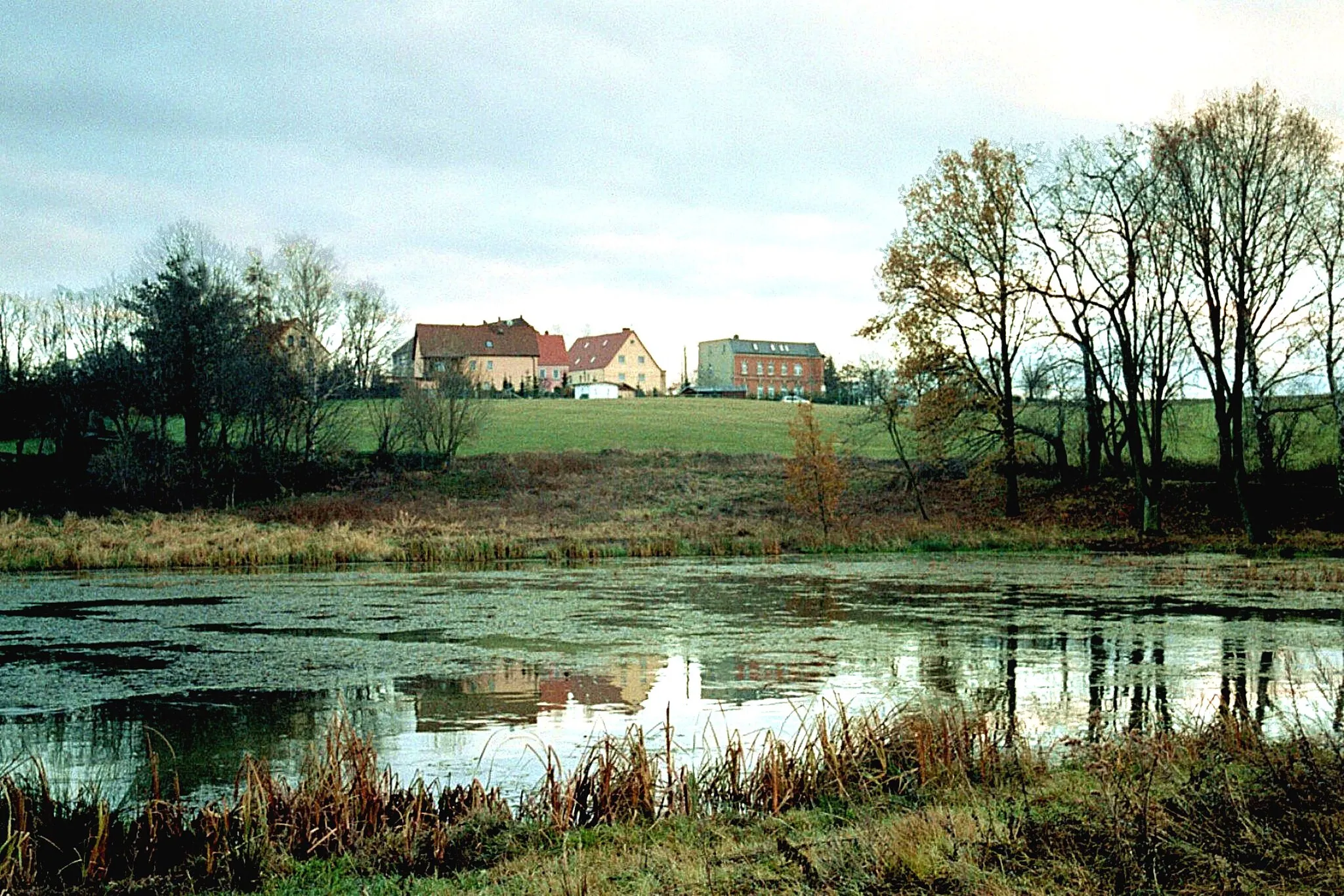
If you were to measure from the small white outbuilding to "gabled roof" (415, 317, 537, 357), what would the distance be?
9.18m

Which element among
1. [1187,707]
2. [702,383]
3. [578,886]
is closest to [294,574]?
[1187,707]

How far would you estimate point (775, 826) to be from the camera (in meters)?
7.66

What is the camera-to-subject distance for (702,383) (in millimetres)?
136625

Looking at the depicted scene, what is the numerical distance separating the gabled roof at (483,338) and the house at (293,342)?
40669mm

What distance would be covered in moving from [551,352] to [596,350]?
4.96 metres

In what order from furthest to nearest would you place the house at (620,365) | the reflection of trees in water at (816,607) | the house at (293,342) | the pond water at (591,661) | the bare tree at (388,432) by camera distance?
the house at (620,365)
the bare tree at (388,432)
the house at (293,342)
the reflection of trees in water at (816,607)
the pond water at (591,661)

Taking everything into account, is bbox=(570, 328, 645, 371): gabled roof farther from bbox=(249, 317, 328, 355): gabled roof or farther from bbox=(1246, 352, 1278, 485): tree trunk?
bbox=(1246, 352, 1278, 485): tree trunk

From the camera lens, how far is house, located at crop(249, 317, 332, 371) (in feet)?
183

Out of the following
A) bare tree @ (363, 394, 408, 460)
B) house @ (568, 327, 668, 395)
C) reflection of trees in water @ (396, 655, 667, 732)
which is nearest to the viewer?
reflection of trees in water @ (396, 655, 667, 732)

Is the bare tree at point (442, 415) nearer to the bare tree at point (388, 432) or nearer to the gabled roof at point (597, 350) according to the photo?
the bare tree at point (388, 432)

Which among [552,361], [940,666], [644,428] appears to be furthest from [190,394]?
[552,361]

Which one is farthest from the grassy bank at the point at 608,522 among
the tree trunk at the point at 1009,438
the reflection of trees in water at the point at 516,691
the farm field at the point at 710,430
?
the reflection of trees in water at the point at 516,691

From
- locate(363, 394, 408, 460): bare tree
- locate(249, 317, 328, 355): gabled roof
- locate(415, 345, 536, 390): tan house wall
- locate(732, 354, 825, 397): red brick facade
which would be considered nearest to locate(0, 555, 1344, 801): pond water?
locate(363, 394, 408, 460): bare tree

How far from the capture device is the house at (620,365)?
12256 centimetres
